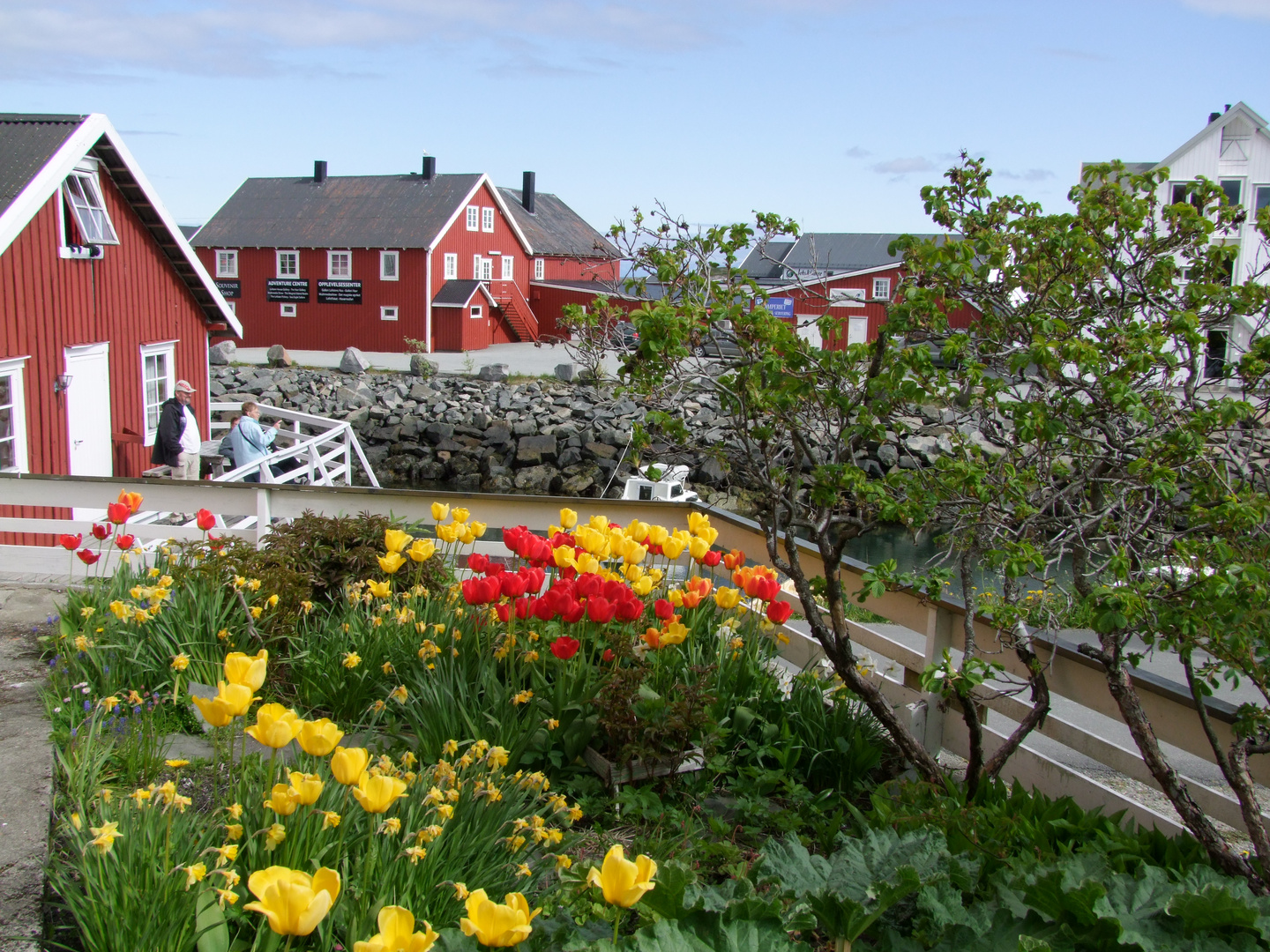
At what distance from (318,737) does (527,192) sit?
43.7 meters

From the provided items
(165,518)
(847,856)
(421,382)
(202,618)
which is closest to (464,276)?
(421,382)

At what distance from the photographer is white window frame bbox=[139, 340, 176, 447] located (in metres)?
13.0

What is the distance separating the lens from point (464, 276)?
3603 centimetres

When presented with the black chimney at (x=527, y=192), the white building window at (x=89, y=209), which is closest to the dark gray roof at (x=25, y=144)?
the white building window at (x=89, y=209)

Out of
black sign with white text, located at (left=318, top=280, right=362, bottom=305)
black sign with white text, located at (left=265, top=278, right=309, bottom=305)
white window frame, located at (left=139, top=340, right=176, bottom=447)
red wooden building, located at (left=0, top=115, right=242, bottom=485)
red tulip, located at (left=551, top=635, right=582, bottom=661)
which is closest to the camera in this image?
red tulip, located at (left=551, top=635, right=582, bottom=661)

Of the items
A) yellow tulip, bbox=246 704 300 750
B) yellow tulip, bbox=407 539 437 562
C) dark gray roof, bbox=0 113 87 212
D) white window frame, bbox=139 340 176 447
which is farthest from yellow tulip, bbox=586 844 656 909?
white window frame, bbox=139 340 176 447

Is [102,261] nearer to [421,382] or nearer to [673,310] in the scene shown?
[673,310]

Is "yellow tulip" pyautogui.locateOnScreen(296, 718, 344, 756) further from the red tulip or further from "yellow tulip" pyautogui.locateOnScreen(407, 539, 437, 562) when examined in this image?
"yellow tulip" pyautogui.locateOnScreen(407, 539, 437, 562)

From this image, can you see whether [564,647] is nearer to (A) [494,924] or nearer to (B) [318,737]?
(B) [318,737]

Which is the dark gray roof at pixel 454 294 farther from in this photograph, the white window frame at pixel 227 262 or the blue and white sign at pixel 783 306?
the blue and white sign at pixel 783 306

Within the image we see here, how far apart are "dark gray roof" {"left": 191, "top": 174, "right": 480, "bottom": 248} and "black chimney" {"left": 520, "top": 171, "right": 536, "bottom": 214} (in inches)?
309

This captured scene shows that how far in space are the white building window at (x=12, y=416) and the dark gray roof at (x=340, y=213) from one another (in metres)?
23.8

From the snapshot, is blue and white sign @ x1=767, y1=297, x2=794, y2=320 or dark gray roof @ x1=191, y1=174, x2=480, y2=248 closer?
blue and white sign @ x1=767, y1=297, x2=794, y2=320

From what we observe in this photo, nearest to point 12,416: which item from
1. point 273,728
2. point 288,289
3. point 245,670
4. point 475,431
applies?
point 245,670
